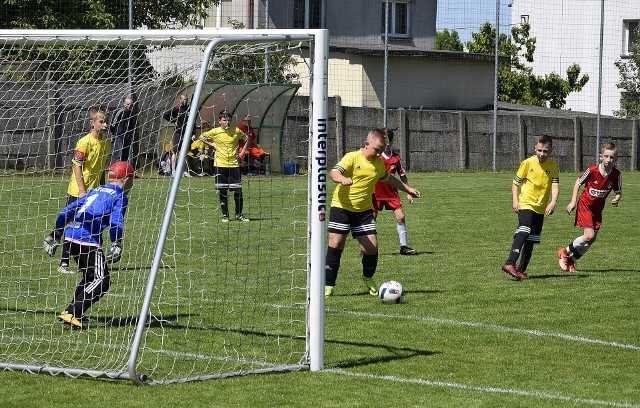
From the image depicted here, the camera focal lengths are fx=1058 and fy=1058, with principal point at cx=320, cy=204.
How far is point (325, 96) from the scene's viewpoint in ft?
24.2

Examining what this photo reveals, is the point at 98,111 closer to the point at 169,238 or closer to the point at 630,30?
the point at 169,238

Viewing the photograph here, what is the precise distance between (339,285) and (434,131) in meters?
18.5

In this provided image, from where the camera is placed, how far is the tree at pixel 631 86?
34.8 m

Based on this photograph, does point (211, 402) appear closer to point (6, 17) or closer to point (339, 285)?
point (339, 285)

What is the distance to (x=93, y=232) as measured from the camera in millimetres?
8352

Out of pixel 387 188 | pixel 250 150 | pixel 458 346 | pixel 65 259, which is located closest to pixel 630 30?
pixel 387 188

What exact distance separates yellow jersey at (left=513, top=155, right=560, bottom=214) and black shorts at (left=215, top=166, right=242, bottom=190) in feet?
17.3

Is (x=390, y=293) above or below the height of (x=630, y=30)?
below

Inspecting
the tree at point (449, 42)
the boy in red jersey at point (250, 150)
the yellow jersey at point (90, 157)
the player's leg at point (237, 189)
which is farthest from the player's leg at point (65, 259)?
the tree at point (449, 42)

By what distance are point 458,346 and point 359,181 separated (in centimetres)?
264

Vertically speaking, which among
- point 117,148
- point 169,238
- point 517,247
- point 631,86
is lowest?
point 169,238

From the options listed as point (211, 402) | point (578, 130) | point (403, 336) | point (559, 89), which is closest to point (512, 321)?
point (403, 336)

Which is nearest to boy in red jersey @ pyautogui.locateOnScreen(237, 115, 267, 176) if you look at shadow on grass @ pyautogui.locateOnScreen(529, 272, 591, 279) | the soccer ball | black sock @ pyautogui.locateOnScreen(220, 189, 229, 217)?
black sock @ pyautogui.locateOnScreen(220, 189, 229, 217)

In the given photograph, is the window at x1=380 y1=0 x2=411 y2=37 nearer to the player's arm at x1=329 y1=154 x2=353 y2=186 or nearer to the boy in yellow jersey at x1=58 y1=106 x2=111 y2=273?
the boy in yellow jersey at x1=58 y1=106 x2=111 y2=273
